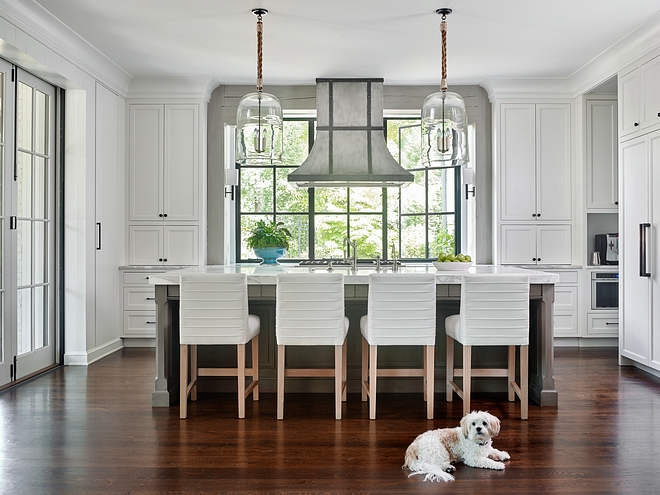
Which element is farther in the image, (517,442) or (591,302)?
(591,302)

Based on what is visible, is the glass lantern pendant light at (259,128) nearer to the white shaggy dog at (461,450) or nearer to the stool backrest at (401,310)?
the stool backrest at (401,310)

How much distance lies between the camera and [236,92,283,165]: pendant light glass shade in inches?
143

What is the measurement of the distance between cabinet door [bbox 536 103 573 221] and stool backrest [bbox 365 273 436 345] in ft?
10.1

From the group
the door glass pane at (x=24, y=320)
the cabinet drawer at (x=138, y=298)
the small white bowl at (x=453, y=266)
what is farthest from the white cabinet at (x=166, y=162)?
the small white bowl at (x=453, y=266)

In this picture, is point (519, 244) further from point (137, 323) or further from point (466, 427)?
point (137, 323)

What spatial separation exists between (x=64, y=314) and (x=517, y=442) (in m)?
3.92

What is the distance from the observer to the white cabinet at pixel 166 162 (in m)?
6.02

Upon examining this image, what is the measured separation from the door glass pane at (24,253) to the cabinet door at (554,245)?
4.81m

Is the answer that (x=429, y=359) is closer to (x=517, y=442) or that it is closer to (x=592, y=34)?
(x=517, y=442)

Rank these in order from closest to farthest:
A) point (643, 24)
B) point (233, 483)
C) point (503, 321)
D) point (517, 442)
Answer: point (233, 483) → point (517, 442) → point (503, 321) → point (643, 24)

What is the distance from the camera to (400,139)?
6.55m

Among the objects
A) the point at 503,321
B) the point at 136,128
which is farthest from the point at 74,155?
the point at 503,321

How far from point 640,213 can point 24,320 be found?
199 inches

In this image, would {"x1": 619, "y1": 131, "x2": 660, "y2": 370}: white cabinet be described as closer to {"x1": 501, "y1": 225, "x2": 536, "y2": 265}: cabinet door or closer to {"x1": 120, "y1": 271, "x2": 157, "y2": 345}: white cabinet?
{"x1": 501, "y1": 225, "x2": 536, "y2": 265}: cabinet door
